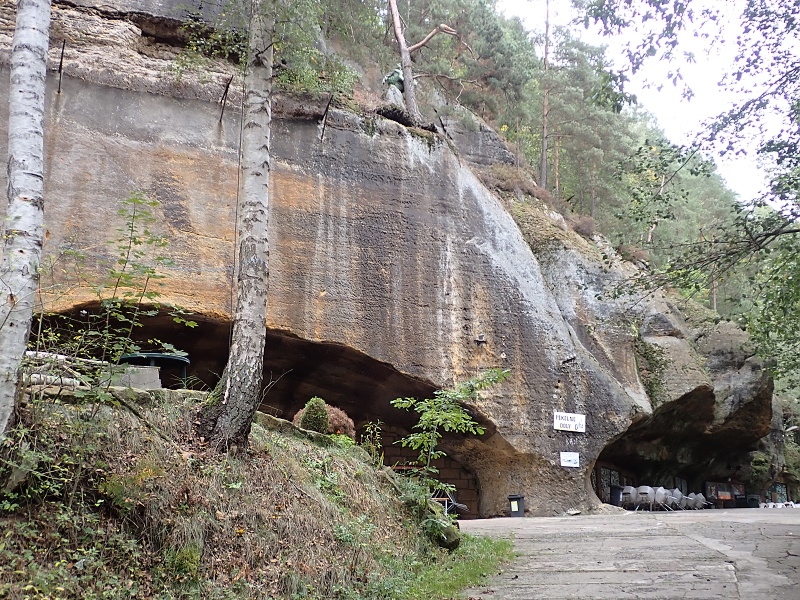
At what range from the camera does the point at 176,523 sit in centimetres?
501

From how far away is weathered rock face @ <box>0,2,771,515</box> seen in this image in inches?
481

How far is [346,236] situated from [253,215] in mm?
6776

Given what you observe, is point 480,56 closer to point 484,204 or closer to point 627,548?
point 484,204

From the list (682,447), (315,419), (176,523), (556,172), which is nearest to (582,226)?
(556,172)

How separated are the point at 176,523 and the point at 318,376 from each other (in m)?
9.43

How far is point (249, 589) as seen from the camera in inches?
194

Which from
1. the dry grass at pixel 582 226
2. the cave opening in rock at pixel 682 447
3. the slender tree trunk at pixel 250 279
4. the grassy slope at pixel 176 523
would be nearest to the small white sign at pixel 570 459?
the cave opening in rock at pixel 682 447

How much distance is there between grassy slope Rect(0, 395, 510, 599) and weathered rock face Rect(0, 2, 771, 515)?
19.8 feet

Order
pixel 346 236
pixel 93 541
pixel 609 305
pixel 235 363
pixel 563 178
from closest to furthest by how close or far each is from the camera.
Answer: pixel 93 541 < pixel 235 363 < pixel 346 236 < pixel 609 305 < pixel 563 178

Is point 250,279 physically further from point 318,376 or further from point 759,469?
point 759,469

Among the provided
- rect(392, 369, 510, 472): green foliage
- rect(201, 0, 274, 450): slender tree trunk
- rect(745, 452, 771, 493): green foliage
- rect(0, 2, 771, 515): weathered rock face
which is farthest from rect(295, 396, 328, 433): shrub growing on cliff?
rect(745, 452, 771, 493): green foliage

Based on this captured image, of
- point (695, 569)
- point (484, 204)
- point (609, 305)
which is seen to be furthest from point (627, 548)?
point (609, 305)

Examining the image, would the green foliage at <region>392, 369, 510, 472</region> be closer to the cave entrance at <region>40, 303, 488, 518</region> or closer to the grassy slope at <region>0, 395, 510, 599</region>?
the grassy slope at <region>0, 395, 510, 599</region>

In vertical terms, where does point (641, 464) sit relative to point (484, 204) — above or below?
below
